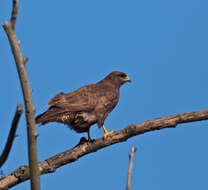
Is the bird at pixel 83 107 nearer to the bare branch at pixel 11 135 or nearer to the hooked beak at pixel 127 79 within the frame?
the hooked beak at pixel 127 79

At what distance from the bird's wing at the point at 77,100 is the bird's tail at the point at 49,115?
11 cm

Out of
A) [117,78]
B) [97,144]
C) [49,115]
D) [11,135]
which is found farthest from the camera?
[117,78]

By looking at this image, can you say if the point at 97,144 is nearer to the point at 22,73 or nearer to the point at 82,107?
the point at 82,107

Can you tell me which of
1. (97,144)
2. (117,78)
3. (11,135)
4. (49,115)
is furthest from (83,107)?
(11,135)

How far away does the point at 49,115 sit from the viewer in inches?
309

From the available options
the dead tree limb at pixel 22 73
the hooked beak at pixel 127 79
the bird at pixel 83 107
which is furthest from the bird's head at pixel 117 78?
the dead tree limb at pixel 22 73

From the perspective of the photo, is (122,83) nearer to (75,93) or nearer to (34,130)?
(75,93)

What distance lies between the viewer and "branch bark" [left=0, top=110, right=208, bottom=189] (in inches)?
244

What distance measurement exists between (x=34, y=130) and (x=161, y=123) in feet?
10.4

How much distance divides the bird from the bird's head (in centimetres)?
97

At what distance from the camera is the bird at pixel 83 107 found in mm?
8297

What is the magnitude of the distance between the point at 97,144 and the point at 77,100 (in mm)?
1871

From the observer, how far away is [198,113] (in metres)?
6.28

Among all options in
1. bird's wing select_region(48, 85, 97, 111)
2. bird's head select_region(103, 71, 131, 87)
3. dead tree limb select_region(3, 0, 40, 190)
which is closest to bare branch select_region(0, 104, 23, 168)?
dead tree limb select_region(3, 0, 40, 190)
